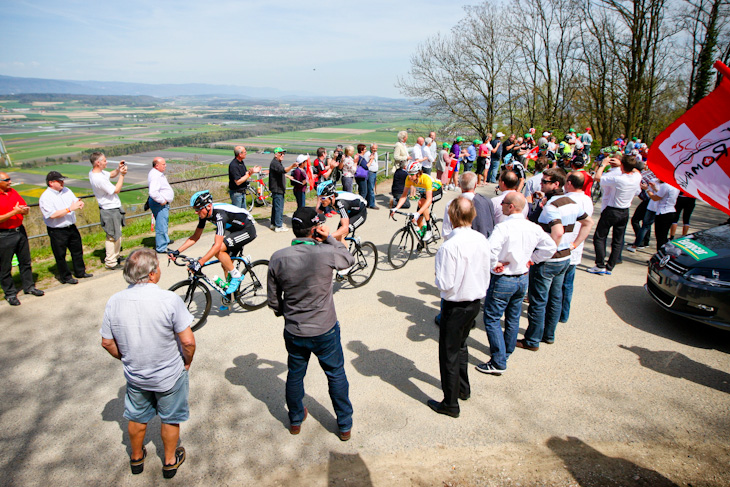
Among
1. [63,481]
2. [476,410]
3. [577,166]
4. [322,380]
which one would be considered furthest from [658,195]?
[63,481]

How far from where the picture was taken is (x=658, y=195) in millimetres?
7676

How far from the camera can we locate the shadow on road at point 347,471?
309 centimetres

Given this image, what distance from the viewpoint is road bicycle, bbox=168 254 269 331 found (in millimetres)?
5086

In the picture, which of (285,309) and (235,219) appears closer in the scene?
(285,309)

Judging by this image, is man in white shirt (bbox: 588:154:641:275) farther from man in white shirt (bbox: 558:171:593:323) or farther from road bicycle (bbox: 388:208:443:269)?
road bicycle (bbox: 388:208:443:269)

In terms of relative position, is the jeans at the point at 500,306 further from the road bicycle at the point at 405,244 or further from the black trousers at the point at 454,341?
the road bicycle at the point at 405,244

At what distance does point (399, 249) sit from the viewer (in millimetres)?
7906

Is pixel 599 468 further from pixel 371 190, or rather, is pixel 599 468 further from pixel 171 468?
pixel 371 190

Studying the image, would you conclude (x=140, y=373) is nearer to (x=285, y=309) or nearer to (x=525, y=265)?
(x=285, y=309)

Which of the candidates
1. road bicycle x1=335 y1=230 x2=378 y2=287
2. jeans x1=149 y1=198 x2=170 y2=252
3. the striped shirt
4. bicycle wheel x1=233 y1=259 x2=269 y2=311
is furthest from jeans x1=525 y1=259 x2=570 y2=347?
jeans x1=149 y1=198 x2=170 y2=252

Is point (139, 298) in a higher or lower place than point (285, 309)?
higher

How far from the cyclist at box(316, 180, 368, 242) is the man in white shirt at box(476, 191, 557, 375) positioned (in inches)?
91.3

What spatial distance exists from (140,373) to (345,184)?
869cm

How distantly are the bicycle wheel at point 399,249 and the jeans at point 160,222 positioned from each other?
14.9 ft
